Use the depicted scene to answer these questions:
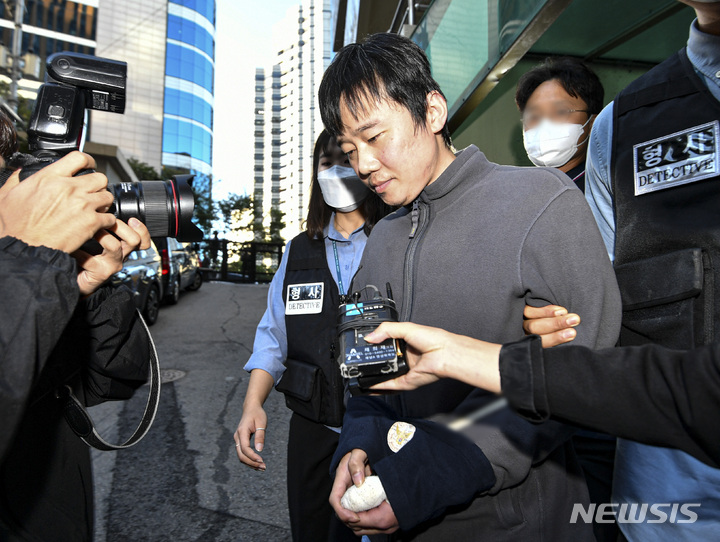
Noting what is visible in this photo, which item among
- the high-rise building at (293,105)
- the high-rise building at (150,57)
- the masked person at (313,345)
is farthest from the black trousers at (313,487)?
the high-rise building at (293,105)

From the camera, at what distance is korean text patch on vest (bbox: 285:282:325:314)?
6.82 ft

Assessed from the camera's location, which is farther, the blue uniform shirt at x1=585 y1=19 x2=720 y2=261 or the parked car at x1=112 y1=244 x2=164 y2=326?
the parked car at x1=112 y1=244 x2=164 y2=326

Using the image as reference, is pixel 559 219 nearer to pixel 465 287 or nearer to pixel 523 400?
pixel 465 287

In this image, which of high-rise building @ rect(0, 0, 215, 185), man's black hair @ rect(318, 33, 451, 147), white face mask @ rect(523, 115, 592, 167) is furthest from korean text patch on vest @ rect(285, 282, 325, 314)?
high-rise building @ rect(0, 0, 215, 185)

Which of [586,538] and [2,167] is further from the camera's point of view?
[2,167]

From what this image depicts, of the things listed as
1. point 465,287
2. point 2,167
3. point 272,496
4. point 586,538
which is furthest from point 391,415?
point 272,496

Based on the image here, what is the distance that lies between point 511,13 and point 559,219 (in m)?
2.55

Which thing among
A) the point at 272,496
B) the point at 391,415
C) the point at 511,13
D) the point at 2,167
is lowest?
the point at 272,496

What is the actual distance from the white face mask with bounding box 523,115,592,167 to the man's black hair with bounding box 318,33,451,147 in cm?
130

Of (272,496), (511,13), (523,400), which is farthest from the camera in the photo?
(272,496)

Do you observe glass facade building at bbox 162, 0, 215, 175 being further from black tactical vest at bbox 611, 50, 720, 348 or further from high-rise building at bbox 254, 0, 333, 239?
black tactical vest at bbox 611, 50, 720, 348

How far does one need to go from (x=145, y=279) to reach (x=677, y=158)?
808 centimetres

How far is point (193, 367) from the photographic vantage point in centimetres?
632

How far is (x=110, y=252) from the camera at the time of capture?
1.25 metres
